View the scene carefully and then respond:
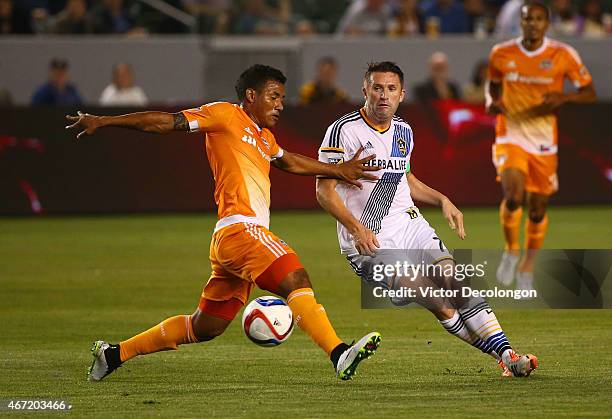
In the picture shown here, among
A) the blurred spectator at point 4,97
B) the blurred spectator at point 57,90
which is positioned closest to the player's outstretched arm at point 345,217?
the blurred spectator at point 57,90

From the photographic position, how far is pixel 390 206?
8609mm

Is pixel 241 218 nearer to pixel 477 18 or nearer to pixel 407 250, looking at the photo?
pixel 407 250

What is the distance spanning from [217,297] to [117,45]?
15331 mm

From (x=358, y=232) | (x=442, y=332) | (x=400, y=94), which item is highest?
(x=400, y=94)

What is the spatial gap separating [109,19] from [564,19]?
8.07 m

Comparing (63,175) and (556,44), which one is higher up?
(556,44)

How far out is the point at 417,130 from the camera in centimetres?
2056

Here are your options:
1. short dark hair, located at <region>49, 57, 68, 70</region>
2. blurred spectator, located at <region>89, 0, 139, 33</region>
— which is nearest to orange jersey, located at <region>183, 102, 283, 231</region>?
short dark hair, located at <region>49, 57, 68, 70</region>

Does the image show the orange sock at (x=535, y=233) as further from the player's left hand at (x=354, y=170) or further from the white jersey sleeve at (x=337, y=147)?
the player's left hand at (x=354, y=170)

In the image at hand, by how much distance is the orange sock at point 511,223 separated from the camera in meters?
13.1

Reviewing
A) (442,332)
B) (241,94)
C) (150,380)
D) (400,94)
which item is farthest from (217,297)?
(442,332)

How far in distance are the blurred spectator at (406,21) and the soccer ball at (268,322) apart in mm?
16197

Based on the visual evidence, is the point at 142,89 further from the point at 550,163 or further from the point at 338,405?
the point at 338,405

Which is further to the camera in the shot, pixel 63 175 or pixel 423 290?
pixel 63 175
